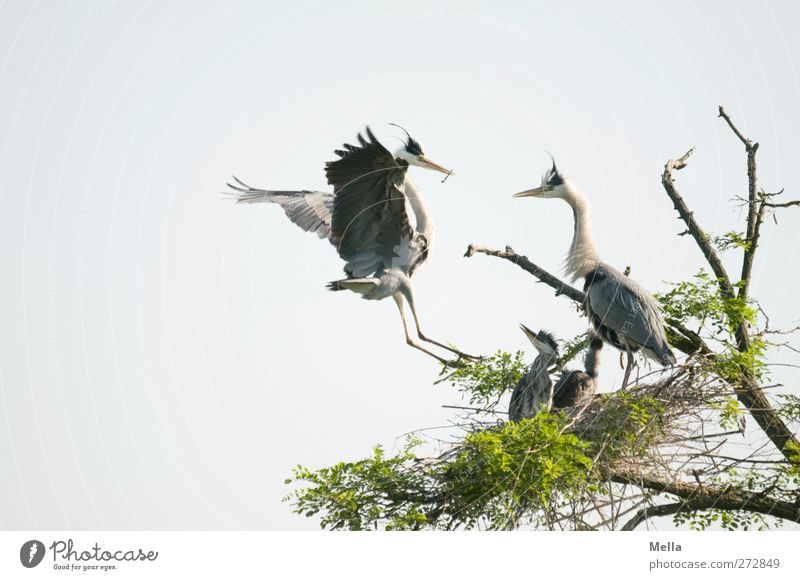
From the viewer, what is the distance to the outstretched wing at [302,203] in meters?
9.49

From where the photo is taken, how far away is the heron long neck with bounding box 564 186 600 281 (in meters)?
8.62

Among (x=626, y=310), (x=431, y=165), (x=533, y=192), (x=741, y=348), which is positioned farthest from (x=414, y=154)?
(x=741, y=348)

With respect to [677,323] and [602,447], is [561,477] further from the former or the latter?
[677,323]

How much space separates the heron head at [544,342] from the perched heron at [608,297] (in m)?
0.59

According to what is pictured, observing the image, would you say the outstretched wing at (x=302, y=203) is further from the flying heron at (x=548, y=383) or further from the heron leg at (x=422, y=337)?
the flying heron at (x=548, y=383)

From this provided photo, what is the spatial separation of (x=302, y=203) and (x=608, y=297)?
330 cm

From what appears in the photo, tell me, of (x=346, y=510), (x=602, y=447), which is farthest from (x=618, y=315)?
(x=346, y=510)

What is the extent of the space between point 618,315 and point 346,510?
3.37 meters

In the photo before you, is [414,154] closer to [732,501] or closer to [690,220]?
[690,220]

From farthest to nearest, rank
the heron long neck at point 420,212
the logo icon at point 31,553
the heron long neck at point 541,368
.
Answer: the heron long neck at point 420,212 → the heron long neck at point 541,368 → the logo icon at point 31,553

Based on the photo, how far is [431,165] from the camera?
27.7 feet

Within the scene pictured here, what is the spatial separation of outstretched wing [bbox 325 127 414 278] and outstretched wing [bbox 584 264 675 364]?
5.55 feet

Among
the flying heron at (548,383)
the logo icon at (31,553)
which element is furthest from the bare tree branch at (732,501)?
the logo icon at (31,553)

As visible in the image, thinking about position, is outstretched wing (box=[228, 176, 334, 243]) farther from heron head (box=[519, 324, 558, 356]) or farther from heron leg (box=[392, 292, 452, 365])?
heron head (box=[519, 324, 558, 356])
